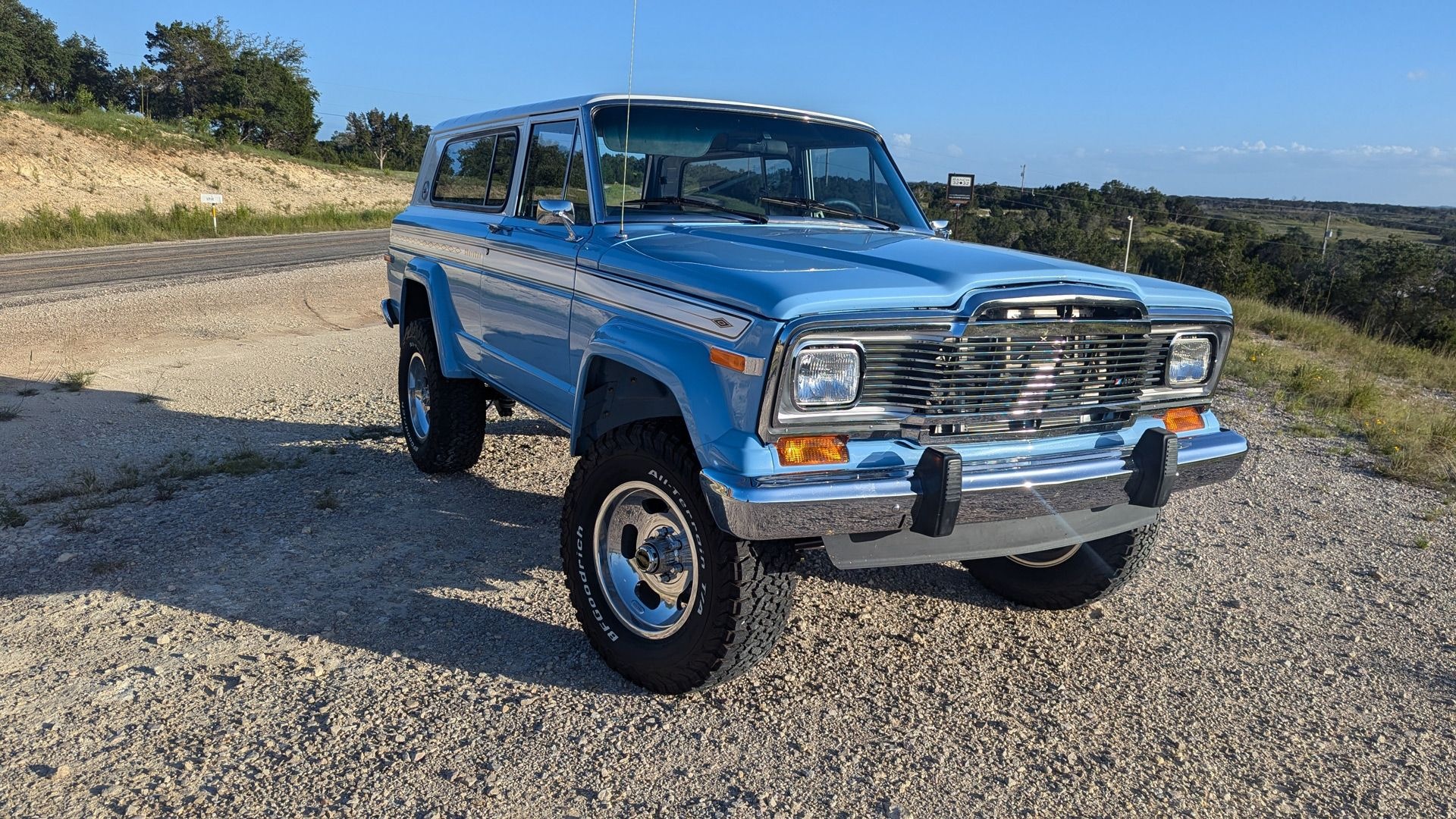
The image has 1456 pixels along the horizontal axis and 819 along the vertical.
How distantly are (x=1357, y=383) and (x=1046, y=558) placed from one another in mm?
7446

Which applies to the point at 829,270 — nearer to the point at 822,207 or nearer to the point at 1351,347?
the point at 822,207

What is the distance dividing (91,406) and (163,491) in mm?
2775

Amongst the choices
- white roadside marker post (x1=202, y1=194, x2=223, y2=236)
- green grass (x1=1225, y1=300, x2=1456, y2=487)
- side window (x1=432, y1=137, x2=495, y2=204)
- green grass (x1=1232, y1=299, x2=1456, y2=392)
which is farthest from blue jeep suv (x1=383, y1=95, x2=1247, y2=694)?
white roadside marker post (x1=202, y1=194, x2=223, y2=236)

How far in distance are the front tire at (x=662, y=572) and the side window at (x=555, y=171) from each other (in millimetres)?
1336

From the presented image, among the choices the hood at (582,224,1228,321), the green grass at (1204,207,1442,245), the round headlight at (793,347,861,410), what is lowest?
the round headlight at (793,347,861,410)

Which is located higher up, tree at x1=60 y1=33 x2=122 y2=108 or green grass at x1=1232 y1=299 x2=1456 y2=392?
tree at x1=60 y1=33 x2=122 y2=108

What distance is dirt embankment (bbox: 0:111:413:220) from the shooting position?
3250 centimetres

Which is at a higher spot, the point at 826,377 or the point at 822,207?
the point at 822,207

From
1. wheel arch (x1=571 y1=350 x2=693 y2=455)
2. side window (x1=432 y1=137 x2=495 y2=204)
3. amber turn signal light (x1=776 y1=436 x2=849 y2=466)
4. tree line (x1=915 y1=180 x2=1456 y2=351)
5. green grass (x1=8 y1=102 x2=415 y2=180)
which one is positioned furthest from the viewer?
green grass (x1=8 y1=102 x2=415 y2=180)

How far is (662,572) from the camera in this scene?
3422 millimetres

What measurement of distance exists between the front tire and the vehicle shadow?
7.9 inches

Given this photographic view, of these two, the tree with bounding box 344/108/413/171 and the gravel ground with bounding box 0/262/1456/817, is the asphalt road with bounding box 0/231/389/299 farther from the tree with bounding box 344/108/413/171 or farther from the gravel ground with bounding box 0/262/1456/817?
the tree with bounding box 344/108/413/171

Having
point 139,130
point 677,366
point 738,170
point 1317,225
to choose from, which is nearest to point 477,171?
point 738,170

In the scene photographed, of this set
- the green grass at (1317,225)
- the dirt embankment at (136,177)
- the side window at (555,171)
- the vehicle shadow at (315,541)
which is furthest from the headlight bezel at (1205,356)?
the dirt embankment at (136,177)
